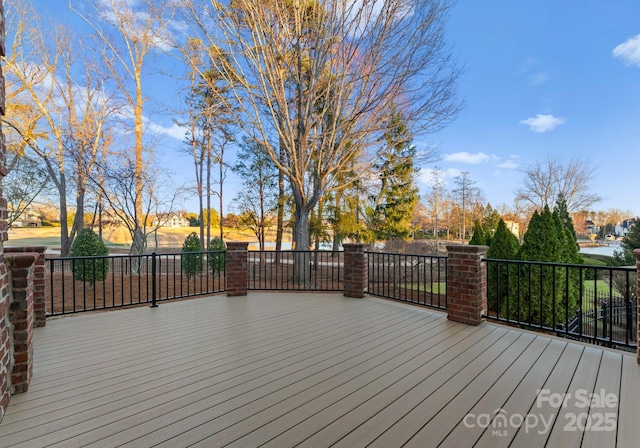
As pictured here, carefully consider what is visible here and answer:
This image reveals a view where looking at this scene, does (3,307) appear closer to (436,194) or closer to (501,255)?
(501,255)

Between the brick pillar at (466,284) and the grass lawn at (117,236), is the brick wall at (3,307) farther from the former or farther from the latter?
the grass lawn at (117,236)

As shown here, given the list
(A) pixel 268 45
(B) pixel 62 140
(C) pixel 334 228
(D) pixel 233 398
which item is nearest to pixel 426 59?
(A) pixel 268 45

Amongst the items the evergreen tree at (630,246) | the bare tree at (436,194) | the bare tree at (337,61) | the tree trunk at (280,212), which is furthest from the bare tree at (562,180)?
the tree trunk at (280,212)

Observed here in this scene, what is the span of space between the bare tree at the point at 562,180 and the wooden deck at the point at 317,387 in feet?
69.6

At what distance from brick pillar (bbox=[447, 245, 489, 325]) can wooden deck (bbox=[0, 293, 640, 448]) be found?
0.66 ft

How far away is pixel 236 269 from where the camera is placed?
511 centimetres

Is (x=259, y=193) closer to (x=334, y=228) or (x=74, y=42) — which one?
(x=334, y=228)

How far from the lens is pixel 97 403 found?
1891 mm

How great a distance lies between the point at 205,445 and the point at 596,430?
6.92ft

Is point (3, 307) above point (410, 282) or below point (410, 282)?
above

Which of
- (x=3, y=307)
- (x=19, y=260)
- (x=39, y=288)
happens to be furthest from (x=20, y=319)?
(x=39, y=288)

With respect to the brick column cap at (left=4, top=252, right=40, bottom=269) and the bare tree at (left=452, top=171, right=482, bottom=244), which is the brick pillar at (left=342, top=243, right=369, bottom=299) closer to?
the brick column cap at (left=4, top=252, right=40, bottom=269)

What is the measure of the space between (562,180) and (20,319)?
25633 millimetres

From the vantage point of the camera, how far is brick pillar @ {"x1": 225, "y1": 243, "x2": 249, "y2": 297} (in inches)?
200
